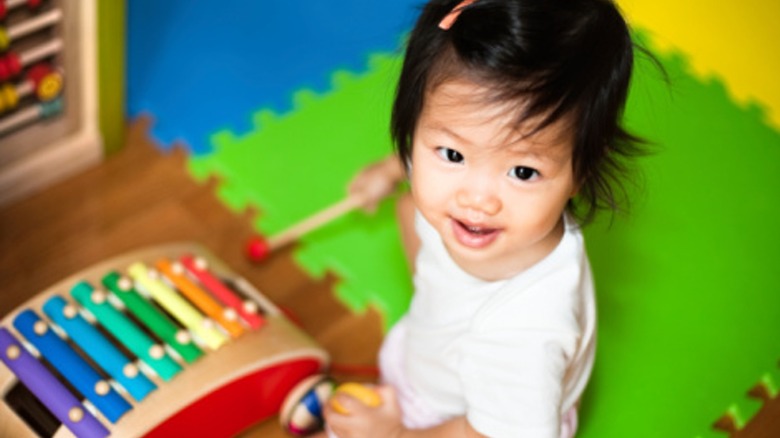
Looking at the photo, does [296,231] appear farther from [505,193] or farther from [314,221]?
[505,193]

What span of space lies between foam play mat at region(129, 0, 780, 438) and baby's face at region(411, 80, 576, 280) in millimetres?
437

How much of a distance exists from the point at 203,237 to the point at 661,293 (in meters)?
0.68

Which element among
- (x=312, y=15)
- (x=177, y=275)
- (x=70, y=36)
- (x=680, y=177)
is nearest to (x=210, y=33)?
(x=312, y=15)

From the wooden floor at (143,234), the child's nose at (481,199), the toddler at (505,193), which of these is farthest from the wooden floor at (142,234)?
the child's nose at (481,199)

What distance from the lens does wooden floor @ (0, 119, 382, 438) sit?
1.46m

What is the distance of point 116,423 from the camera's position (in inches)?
44.8

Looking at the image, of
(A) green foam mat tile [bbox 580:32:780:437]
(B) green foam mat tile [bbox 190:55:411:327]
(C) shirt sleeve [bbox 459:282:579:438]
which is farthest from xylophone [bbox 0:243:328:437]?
(A) green foam mat tile [bbox 580:32:780:437]

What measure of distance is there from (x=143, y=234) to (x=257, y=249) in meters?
0.19

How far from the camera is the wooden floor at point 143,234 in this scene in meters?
1.46

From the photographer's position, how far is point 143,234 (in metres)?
1.55

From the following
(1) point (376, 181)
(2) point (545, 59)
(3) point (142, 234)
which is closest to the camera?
(2) point (545, 59)

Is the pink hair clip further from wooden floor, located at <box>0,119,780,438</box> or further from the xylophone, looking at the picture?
wooden floor, located at <box>0,119,780,438</box>

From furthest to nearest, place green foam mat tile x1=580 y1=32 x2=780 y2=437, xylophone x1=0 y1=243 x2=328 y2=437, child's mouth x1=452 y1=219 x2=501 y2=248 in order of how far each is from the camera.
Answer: green foam mat tile x1=580 y1=32 x2=780 y2=437 < xylophone x1=0 y1=243 x2=328 y2=437 < child's mouth x1=452 y1=219 x2=501 y2=248

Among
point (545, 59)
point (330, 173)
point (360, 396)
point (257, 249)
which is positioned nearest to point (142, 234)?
point (257, 249)
